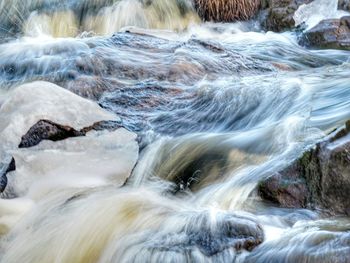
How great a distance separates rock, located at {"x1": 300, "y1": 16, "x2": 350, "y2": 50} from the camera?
8719mm

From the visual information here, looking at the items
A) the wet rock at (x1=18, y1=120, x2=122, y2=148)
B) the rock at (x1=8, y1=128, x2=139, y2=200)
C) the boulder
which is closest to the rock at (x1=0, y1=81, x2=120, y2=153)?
the wet rock at (x1=18, y1=120, x2=122, y2=148)

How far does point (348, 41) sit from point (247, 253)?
5983mm

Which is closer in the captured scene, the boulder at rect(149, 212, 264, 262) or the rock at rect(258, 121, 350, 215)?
the boulder at rect(149, 212, 264, 262)

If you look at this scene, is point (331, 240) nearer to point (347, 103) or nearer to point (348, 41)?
point (347, 103)

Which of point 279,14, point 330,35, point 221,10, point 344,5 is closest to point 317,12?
point 344,5

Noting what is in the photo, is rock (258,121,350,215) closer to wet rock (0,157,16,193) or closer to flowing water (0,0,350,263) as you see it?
flowing water (0,0,350,263)

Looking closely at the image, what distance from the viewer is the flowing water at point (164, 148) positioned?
3.68 meters

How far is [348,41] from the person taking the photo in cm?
873

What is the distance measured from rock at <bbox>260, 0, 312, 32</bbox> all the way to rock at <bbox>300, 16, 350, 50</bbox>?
2.50ft

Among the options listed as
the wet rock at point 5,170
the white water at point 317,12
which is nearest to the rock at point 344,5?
the white water at point 317,12

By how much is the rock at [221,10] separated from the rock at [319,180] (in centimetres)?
640

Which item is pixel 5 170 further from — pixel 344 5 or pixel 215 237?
pixel 344 5

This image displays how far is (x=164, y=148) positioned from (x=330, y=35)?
4.68 m

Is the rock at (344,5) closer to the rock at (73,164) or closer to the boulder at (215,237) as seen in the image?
the rock at (73,164)
